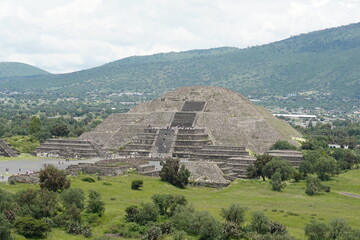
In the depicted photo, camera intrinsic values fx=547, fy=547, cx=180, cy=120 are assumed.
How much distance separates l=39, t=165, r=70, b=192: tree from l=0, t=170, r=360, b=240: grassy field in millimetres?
3235

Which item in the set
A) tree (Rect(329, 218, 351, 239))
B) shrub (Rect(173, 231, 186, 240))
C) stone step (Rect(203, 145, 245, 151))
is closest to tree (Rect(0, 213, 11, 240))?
shrub (Rect(173, 231, 186, 240))

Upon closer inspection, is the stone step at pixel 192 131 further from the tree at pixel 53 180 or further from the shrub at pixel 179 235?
the shrub at pixel 179 235

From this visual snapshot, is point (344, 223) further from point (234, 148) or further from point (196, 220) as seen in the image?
point (234, 148)

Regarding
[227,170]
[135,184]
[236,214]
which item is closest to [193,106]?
[227,170]

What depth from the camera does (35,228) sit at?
45062mm

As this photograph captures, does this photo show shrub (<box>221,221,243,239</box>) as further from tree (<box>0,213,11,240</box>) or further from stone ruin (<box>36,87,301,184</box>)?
stone ruin (<box>36,87,301,184</box>)

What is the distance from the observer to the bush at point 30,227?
45.0 m

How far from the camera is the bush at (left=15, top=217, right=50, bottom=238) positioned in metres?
45.0

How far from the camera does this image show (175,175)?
76188 mm

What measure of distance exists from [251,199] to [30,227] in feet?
100

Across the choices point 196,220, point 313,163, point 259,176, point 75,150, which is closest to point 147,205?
point 196,220

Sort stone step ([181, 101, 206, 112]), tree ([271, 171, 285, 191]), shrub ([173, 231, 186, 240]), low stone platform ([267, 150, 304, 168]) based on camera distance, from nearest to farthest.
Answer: shrub ([173, 231, 186, 240]), tree ([271, 171, 285, 191]), low stone platform ([267, 150, 304, 168]), stone step ([181, 101, 206, 112])

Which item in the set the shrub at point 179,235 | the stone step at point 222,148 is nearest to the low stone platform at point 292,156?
the stone step at point 222,148

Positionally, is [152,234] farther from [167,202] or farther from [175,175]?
[175,175]
